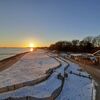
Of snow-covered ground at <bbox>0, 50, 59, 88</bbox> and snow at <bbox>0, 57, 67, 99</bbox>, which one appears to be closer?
snow at <bbox>0, 57, 67, 99</bbox>

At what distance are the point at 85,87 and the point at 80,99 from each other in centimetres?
328

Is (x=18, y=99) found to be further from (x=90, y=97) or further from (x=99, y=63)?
(x=99, y=63)

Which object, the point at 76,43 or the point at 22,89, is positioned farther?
the point at 76,43

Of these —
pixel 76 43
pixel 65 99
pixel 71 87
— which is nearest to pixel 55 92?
pixel 65 99

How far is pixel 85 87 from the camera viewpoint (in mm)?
14109

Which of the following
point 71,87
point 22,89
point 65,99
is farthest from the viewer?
point 71,87

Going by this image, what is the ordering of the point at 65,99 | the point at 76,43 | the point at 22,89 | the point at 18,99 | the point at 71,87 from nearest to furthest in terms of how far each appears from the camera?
the point at 18,99 < the point at 65,99 < the point at 22,89 < the point at 71,87 < the point at 76,43

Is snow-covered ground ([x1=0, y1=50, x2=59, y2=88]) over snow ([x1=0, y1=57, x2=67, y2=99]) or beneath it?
beneath

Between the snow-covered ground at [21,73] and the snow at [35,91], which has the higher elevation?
the snow at [35,91]

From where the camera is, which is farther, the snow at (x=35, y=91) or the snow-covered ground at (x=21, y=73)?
the snow-covered ground at (x=21, y=73)

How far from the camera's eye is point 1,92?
37.4ft

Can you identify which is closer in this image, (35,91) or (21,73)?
(35,91)

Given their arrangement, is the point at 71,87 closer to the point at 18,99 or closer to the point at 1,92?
the point at 1,92

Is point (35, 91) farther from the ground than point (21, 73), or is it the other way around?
point (35, 91)
